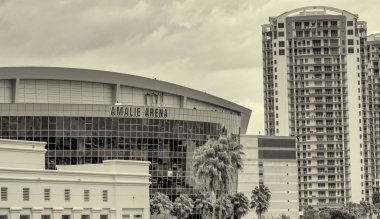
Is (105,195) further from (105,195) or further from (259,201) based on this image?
(259,201)

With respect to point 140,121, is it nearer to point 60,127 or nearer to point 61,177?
point 60,127

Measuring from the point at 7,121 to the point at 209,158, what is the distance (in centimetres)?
4517

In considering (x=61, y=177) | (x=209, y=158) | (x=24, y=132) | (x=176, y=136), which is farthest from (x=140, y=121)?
(x=61, y=177)

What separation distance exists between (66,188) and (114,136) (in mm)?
49376

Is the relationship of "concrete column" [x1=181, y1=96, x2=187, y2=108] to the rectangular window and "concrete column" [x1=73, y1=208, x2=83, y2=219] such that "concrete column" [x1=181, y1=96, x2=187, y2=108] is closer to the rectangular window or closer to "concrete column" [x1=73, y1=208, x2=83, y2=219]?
the rectangular window

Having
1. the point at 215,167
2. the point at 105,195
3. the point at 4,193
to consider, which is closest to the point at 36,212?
the point at 4,193

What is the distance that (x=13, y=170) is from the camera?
11062 centimetres

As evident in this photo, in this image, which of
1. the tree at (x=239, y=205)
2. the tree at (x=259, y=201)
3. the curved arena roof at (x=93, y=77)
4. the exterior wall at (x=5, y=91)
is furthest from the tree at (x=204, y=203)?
the exterior wall at (x=5, y=91)

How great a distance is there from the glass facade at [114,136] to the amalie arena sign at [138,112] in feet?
2.49

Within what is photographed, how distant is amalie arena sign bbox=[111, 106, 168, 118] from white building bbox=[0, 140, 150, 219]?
34082 millimetres

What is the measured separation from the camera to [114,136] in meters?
168

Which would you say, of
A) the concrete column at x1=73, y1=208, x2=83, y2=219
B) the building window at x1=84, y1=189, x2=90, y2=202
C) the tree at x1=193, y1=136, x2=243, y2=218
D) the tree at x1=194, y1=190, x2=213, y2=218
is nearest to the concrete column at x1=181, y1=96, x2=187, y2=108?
the tree at x1=194, y1=190, x2=213, y2=218

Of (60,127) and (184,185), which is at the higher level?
(60,127)

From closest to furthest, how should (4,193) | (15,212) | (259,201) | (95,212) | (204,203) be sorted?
(4,193), (15,212), (95,212), (204,203), (259,201)
